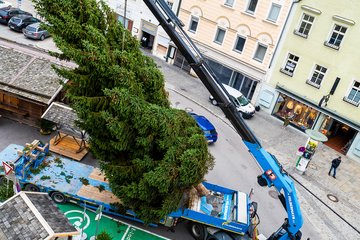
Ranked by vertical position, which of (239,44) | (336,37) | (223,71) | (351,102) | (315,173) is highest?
(336,37)

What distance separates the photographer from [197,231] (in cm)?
1844

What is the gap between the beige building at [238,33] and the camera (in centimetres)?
3180

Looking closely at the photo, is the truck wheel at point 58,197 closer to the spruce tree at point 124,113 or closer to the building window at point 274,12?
the spruce tree at point 124,113

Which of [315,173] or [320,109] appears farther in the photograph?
[320,109]

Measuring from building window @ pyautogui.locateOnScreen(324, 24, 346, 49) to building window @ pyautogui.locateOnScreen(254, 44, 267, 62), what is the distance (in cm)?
550

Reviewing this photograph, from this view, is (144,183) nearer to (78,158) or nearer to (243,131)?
(243,131)

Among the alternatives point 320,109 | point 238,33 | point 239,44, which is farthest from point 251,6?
point 320,109

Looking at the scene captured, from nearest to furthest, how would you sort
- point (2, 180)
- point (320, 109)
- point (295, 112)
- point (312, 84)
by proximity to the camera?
point (2, 180) < point (320, 109) < point (312, 84) < point (295, 112)

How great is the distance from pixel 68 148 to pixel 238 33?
19260mm

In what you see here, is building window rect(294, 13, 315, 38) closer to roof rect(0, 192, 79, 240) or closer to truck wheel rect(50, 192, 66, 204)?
truck wheel rect(50, 192, 66, 204)

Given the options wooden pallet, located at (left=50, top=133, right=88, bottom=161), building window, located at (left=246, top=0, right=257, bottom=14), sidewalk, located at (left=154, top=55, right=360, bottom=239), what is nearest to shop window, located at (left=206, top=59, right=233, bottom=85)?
sidewalk, located at (left=154, top=55, right=360, bottom=239)

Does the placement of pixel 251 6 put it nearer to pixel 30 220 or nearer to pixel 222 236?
pixel 222 236

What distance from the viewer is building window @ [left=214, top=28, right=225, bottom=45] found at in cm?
3501

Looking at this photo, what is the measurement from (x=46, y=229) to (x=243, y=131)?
888 cm
